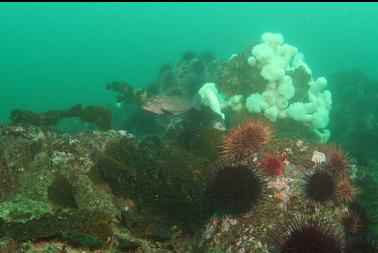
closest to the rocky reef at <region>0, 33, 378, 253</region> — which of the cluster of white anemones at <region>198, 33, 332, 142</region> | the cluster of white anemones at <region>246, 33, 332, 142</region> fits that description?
the cluster of white anemones at <region>198, 33, 332, 142</region>

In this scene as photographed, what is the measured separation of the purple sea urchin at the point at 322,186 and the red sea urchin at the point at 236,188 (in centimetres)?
85

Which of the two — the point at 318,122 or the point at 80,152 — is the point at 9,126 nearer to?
the point at 80,152

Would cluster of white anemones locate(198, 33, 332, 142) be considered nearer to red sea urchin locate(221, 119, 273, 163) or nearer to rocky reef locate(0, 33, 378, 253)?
rocky reef locate(0, 33, 378, 253)

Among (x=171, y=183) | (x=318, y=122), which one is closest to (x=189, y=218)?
(x=171, y=183)

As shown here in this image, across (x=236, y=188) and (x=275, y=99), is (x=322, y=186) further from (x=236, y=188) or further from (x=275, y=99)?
(x=275, y=99)

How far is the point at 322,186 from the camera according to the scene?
21.9 ft

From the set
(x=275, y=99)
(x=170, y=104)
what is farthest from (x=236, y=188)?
(x=170, y=104)

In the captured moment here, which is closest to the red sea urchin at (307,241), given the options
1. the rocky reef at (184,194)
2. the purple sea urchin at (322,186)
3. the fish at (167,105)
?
the rocky reef at (184,194)

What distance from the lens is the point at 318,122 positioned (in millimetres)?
13102

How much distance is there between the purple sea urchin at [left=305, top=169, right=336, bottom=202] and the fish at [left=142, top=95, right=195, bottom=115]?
7.21 metres

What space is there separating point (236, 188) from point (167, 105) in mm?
8097

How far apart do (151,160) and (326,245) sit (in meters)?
4.27

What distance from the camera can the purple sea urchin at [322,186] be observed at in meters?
6.64

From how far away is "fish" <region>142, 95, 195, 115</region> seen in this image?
1375 centimetres
